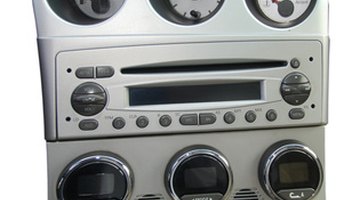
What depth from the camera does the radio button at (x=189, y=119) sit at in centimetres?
72

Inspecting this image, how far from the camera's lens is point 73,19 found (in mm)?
716

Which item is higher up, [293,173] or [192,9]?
[192,9]

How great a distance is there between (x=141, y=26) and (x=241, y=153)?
0.26m

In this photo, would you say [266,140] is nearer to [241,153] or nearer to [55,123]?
[241,153]

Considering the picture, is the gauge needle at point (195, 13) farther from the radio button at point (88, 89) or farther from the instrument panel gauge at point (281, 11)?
the radio button at point (88, 89)

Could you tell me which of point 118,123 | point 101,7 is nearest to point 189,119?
point 118,123

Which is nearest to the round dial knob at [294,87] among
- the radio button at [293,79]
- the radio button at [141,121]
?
the radio button at [293,79]

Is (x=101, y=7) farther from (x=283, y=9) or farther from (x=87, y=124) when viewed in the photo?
(x=283, y=9)

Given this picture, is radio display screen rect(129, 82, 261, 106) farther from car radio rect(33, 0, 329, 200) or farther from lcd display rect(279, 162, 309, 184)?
lcd display rect(279, 162, 309, 184)

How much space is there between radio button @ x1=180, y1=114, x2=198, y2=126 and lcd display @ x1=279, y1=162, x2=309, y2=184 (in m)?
0.16

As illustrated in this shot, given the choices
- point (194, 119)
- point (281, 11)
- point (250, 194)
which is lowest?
point (250, 194)

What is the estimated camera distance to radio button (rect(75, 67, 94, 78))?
2.28ft

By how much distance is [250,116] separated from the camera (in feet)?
2.39

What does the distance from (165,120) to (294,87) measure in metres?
0.22
